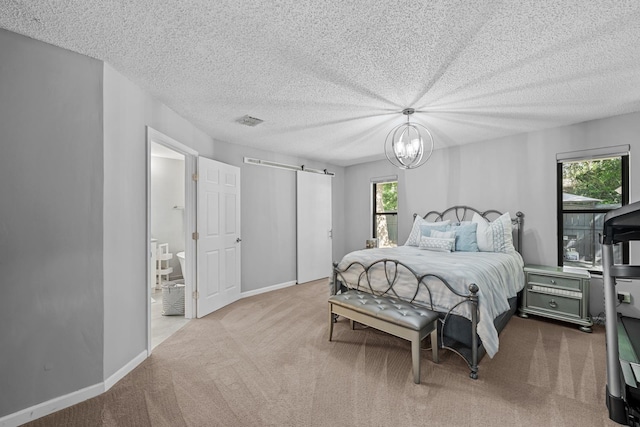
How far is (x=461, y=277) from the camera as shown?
2.26 metres

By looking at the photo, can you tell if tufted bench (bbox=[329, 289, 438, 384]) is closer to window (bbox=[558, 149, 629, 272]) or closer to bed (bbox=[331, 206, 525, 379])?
bed (bbox=[331, 206, 525, 379])

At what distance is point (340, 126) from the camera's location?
345 cm

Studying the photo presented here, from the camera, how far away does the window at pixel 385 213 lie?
5344mm

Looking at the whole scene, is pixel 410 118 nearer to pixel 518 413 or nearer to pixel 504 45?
pixel 504 45

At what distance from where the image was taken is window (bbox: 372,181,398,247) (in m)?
5.34

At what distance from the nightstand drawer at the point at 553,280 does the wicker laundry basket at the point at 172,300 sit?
445cm

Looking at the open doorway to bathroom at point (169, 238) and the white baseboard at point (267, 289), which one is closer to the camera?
the open doorway to bathroom at point (169, 238)

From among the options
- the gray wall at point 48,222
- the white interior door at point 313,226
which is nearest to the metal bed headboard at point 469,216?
the white interior door at point 313,226

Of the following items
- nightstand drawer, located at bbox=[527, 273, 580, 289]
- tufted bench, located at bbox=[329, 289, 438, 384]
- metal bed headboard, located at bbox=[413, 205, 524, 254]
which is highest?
metal bed headboard, located at bbox=[413, 205, 524, 254]

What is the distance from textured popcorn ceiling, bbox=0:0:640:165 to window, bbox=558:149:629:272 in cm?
63

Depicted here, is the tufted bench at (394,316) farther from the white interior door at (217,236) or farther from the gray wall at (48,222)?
the gray wall at (48,222)

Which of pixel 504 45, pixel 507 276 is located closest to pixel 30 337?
pixel 504 45

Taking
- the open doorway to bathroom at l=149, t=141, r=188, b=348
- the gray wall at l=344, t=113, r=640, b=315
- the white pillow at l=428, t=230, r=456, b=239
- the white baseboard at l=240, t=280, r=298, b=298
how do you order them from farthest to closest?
the open doorway to bathroom at l=149, t=141, r=188, b=348, the white baseboard at l=240, t=280, r=298, b=298, the white pillow at l=428, t=230, r=456, b=239, the gray wall at l=344, t=113, r=640, b=315

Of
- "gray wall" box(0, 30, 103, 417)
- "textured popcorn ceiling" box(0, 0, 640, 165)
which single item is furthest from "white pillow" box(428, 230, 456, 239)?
"gray wall" box(0, 30, 103, 417)
